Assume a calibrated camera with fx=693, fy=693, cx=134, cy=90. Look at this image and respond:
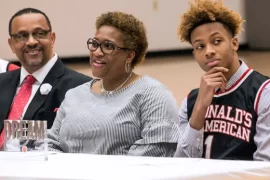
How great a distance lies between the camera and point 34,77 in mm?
3922

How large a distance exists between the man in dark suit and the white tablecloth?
1330 mm

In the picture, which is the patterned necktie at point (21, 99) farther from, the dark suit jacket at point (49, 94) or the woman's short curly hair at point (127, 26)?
the woman's short curly hair at point (127, 26)

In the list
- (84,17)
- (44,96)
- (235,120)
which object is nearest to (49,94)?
(44,96)

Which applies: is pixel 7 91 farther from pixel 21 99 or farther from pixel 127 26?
pixel 127 26

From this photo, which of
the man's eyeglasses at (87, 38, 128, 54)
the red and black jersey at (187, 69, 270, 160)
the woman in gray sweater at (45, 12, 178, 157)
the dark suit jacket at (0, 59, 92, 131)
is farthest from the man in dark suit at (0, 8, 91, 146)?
the red and black jersey at (187, 69, 270, 160)

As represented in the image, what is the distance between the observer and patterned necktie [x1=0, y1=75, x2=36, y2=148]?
3783 mm

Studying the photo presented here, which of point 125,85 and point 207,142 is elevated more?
point 125,85

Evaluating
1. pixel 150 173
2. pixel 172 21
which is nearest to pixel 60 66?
pixel 150 173

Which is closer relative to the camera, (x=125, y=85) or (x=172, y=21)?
(x=125, y=85)

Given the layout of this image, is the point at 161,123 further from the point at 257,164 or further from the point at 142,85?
the point at 257,164

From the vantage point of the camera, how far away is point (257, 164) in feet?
7.09

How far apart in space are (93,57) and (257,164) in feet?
4.27


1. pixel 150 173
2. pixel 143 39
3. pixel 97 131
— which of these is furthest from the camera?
pixel 143 39

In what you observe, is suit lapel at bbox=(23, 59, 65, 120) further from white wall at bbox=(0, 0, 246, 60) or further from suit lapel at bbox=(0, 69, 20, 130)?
white wall at bbox=(0, 0, 246, 60)
